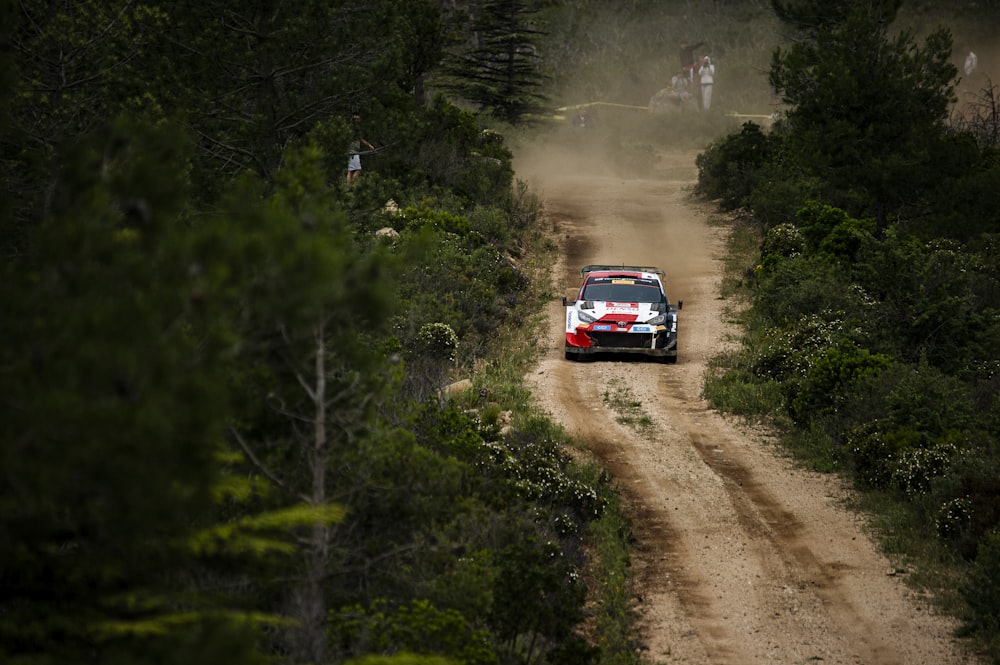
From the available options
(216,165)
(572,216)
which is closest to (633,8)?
(572,216)

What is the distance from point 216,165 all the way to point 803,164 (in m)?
16.6

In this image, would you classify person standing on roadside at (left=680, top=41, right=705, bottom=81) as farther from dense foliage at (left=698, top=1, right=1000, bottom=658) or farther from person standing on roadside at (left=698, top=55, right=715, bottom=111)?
dense foliage at (left=698, top=1, right=1000, bottom=658)

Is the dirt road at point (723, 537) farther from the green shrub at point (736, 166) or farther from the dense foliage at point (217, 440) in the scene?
the green shrub at point (736, 166)

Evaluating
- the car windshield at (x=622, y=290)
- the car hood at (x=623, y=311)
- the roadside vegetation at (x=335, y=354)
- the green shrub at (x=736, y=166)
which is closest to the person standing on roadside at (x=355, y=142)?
the roadside vegetation at (x=335, y=354)

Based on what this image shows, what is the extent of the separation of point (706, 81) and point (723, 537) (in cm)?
5030

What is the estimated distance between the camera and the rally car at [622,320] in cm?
2216

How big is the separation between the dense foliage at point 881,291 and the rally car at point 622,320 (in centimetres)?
152

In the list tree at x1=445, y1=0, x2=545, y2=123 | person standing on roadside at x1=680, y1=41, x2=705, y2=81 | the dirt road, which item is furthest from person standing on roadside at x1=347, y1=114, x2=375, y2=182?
person standing on roadside at x1=680, y1=41, x2=705, y2=81

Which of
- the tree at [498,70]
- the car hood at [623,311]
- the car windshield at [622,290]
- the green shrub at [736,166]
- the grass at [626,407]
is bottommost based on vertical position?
the grass at [626,407]

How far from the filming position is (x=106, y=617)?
7.18 metres

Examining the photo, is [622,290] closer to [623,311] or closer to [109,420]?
[623,311]

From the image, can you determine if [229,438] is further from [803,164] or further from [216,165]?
[803,164]

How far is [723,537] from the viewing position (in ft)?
49.9

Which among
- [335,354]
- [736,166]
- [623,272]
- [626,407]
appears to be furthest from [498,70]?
[335,354]
